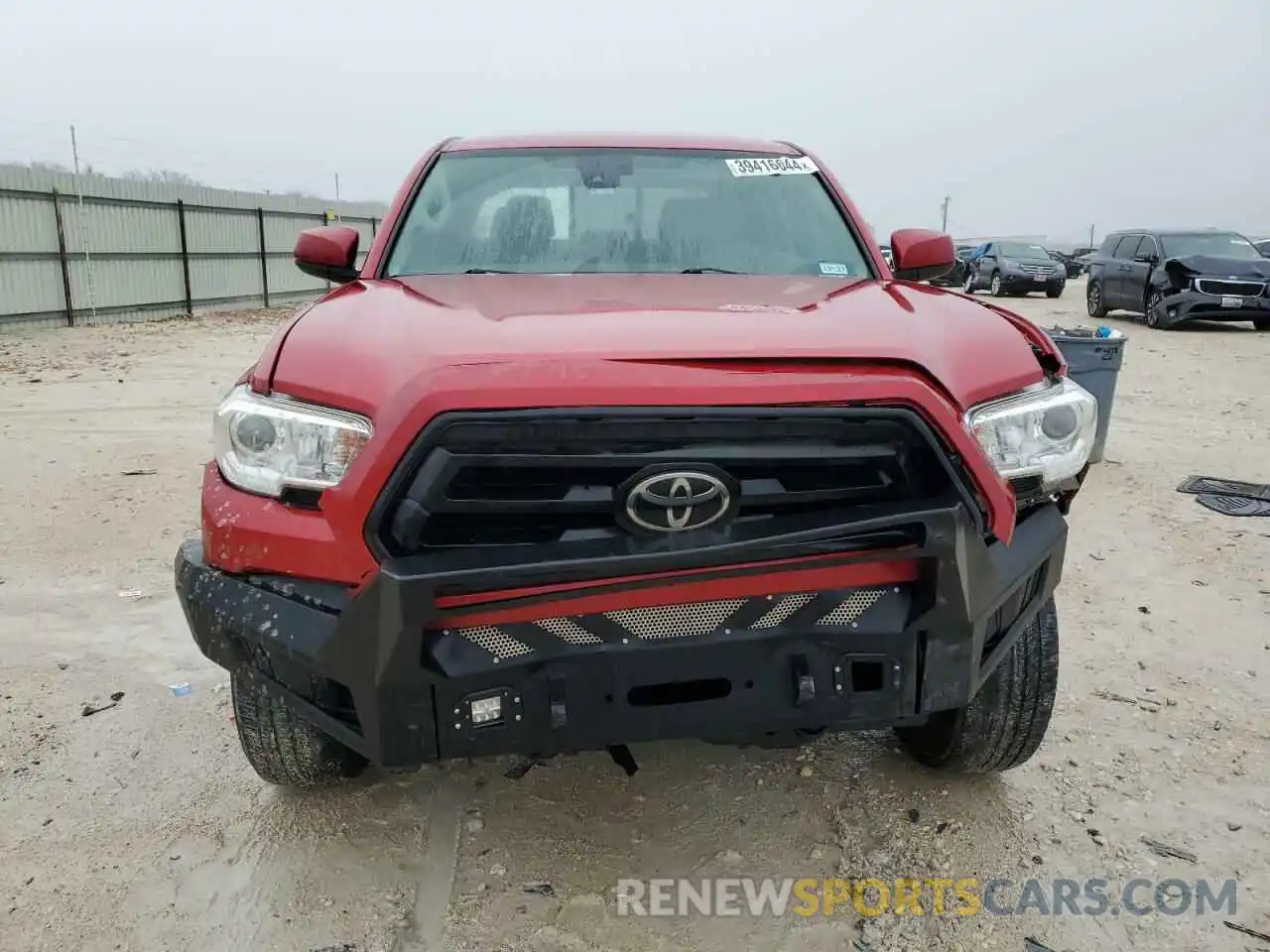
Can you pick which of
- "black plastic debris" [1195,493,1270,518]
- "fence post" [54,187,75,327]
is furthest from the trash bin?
"fence post" [54,187,75,327]

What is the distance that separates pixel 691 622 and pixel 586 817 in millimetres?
927

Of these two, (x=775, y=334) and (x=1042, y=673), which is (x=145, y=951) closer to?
(x=775, y=334)

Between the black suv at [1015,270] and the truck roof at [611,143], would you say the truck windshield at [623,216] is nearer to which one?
the truck roof at [611,143]

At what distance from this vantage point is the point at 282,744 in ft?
7.42

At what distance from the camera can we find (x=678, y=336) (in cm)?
178

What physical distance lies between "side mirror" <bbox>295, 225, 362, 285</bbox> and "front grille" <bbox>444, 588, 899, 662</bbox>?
1788mm

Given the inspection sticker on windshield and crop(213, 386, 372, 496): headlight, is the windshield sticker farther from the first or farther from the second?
the inspection sticker on windshield

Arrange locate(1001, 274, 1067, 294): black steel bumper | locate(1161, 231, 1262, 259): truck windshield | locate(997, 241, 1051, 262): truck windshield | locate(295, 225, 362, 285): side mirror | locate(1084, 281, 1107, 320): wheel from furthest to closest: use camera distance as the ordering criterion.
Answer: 1. locate(997, 241, 1051, 262): truck windshield
2. locate(1001, 274, 1067, 294): black steel bumper
3. locate(1084, 281, 1107, 320): wheel
4. locate(1161, 231, 1262, 259): truck windshield
5. locate(295, 225, 362, 285): side mirror

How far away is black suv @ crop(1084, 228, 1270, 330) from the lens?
13836 millimetres

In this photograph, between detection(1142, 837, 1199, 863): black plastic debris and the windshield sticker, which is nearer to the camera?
the windshield sticker

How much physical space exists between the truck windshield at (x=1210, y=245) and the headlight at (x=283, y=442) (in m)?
15.7

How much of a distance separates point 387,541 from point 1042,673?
5.15ft

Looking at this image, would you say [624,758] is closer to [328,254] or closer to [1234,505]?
[328,254]

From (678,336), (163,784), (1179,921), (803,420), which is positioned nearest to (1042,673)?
(1179,921)
